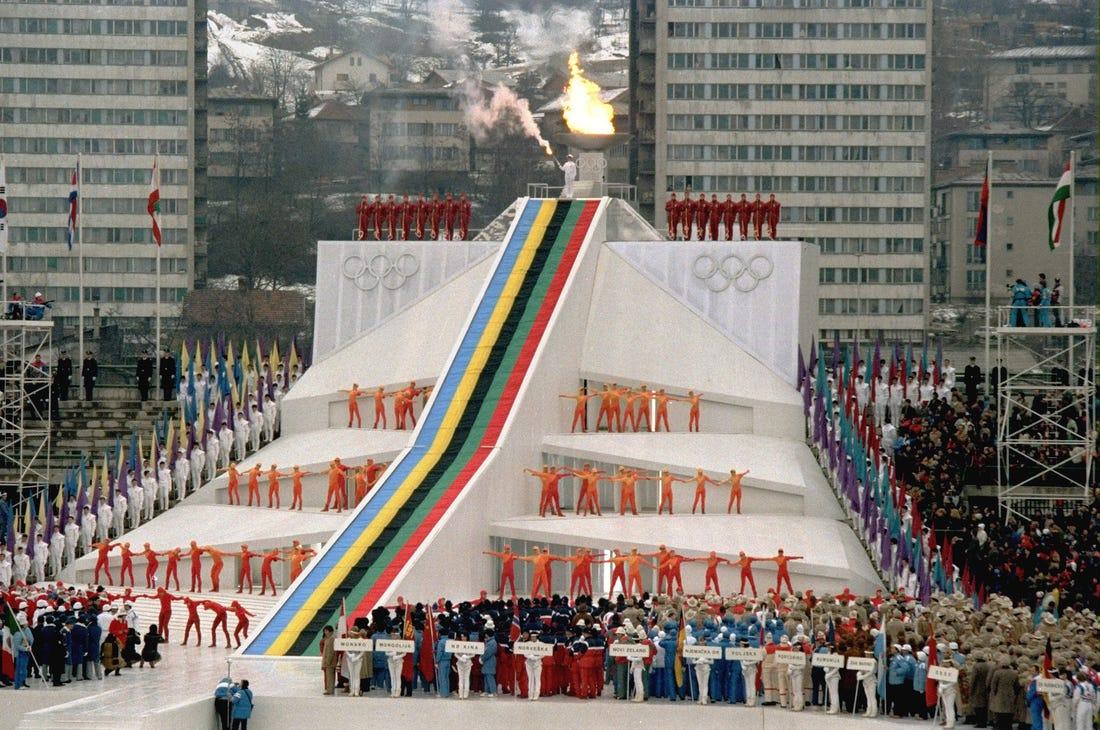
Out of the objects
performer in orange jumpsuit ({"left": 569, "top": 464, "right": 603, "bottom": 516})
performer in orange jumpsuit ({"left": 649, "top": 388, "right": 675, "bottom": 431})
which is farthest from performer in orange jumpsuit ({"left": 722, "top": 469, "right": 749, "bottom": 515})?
performer in orange jumpsuit ({"left": 649, "top": 388, "right": 675, "bottom": 431})

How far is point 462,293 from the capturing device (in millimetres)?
57125

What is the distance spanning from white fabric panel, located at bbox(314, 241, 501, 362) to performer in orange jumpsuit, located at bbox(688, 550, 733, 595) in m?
14.1

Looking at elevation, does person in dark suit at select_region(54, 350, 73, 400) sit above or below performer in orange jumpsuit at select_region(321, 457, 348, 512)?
above

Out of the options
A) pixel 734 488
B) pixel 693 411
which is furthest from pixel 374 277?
pixel 734 488

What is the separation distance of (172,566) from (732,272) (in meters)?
15.6

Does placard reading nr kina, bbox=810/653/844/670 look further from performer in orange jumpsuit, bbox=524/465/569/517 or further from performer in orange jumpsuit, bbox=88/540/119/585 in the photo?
performer in orange jumpsuit, bbox=88/540/119/585

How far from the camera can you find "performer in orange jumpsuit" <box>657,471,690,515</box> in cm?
4941

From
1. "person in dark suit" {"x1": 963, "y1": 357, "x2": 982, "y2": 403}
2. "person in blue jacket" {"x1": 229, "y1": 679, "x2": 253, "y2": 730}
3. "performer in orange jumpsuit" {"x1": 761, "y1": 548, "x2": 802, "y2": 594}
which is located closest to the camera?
"person in blue jacket" {"x1": 229, "y1": 679, "x2": 253, "y2": 730}

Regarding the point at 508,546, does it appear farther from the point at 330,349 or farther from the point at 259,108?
the point at 259,108

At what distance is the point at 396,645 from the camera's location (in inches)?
1495

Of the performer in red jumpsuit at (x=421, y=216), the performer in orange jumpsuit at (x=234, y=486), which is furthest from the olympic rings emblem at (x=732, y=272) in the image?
the performer in orange jumpsuit at (x=234, y=486)

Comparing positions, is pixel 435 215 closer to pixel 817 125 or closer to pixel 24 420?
pixel 24 420

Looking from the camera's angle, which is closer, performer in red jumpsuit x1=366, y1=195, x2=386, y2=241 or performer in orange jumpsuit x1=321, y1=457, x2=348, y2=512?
performer in orange jumpsuit x1=321, y1=457, x2=348, y2=512

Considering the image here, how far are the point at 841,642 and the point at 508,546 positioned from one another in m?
11.2
